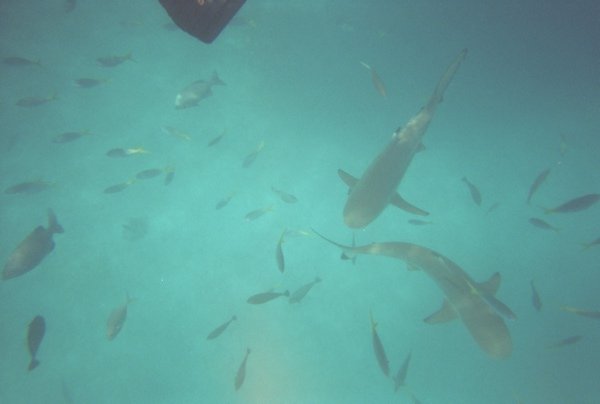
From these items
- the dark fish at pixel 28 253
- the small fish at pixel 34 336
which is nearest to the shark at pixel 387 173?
the small fish at pixel 34 336

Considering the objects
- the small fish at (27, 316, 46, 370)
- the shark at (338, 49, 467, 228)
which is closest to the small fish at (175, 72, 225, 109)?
the small fish at (27, 316, 46, 370)

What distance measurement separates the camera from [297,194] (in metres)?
23.8

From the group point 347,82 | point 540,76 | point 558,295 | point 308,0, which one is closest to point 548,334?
point 558,295

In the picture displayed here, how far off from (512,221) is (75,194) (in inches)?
1161

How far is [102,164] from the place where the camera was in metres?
24.1

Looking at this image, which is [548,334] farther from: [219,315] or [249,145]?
[249,145]

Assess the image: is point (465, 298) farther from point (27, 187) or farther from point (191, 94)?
point (27, 187)

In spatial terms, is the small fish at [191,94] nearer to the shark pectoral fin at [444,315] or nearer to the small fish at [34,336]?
the small fish at [34,336]

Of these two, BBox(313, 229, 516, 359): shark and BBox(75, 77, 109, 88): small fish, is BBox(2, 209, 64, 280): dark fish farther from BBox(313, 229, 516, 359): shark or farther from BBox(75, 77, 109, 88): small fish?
BBox(75, 77, 109, 88): small fish

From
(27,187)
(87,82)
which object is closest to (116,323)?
(27,187)

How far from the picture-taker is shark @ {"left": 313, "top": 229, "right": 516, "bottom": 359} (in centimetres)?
459

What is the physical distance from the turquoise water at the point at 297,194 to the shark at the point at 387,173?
388 inches

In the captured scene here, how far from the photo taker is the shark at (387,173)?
467 cm

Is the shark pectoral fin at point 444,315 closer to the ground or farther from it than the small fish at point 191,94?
farther from it
